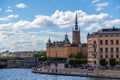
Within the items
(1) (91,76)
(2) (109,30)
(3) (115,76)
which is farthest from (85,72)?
(2) (109,30)

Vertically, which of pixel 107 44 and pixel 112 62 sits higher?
pixel 107 44

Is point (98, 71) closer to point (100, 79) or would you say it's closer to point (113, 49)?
point (100, 79)

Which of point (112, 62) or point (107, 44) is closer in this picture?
point (112, 62)

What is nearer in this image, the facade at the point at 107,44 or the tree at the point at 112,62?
the tree at the point at 112,62

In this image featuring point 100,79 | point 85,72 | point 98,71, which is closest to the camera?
point 100,79

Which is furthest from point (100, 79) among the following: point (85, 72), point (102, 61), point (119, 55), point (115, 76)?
point (119, 55)

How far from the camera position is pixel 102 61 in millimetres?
98062

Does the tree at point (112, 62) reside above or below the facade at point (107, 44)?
below

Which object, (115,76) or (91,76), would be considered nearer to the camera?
(115,76)

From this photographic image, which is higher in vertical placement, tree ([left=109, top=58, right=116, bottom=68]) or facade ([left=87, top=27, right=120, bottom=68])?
facade ([left=87, top=27, right=120, bottom=68])

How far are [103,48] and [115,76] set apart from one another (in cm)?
3029

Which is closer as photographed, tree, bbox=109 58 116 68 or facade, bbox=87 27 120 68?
tree, bbox=109 58 116 68

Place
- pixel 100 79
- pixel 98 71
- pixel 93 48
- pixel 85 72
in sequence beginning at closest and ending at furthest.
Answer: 1. pixel 100 79
2. pixel 98 71
3. pixel 85 72
4. pixel 93 48

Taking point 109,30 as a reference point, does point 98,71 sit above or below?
below
